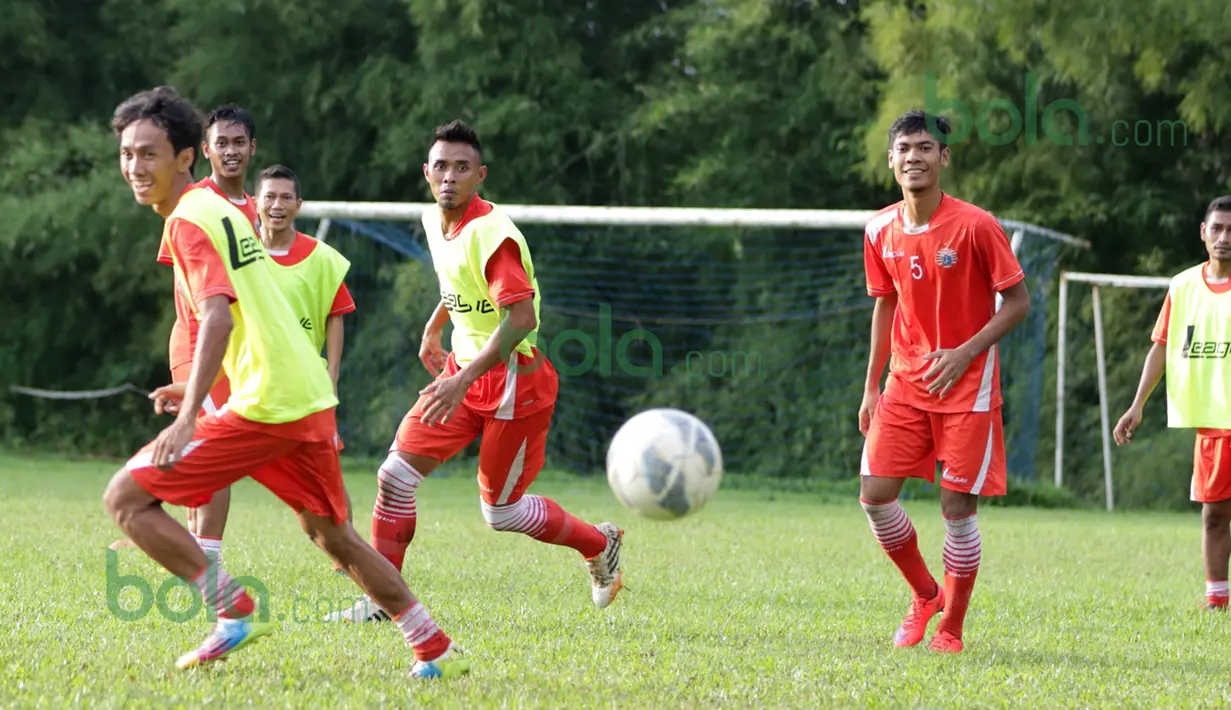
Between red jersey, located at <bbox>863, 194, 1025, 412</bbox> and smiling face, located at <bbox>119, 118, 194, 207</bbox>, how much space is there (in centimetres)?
284

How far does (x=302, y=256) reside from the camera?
297 inches

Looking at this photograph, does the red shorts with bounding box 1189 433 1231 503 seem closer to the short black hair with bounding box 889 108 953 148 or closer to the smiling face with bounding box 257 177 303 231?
the short black hair with bounding box 889 108 953 148

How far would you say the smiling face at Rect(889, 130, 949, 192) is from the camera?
5957mm

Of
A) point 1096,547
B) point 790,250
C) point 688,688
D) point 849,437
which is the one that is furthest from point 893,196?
point 688,688

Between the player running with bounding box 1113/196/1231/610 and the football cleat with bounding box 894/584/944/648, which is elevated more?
the player running with bounding box 1113/196/1231/610

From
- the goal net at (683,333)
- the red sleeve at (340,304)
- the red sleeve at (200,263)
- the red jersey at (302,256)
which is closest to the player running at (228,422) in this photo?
the red sleeve at (200,263)

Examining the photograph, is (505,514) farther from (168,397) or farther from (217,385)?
(168,397)

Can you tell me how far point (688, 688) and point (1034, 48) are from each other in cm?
1524

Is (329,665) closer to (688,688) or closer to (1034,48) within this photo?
(688,688)

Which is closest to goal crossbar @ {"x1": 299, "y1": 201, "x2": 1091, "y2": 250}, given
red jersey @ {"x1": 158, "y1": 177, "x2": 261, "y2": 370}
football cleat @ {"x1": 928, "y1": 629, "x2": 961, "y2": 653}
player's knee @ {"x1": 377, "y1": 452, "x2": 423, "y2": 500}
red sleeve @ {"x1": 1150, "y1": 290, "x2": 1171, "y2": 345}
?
red sleeve @ {"x1": 1150, "y1": 290, "x2": 1171, "y2": 345}

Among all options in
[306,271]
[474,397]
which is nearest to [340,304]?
[306,271]

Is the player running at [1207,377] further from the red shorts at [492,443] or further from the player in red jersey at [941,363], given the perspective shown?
the red shorts at [492,443]

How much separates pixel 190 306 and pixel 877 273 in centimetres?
272

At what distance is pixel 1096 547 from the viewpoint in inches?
440
